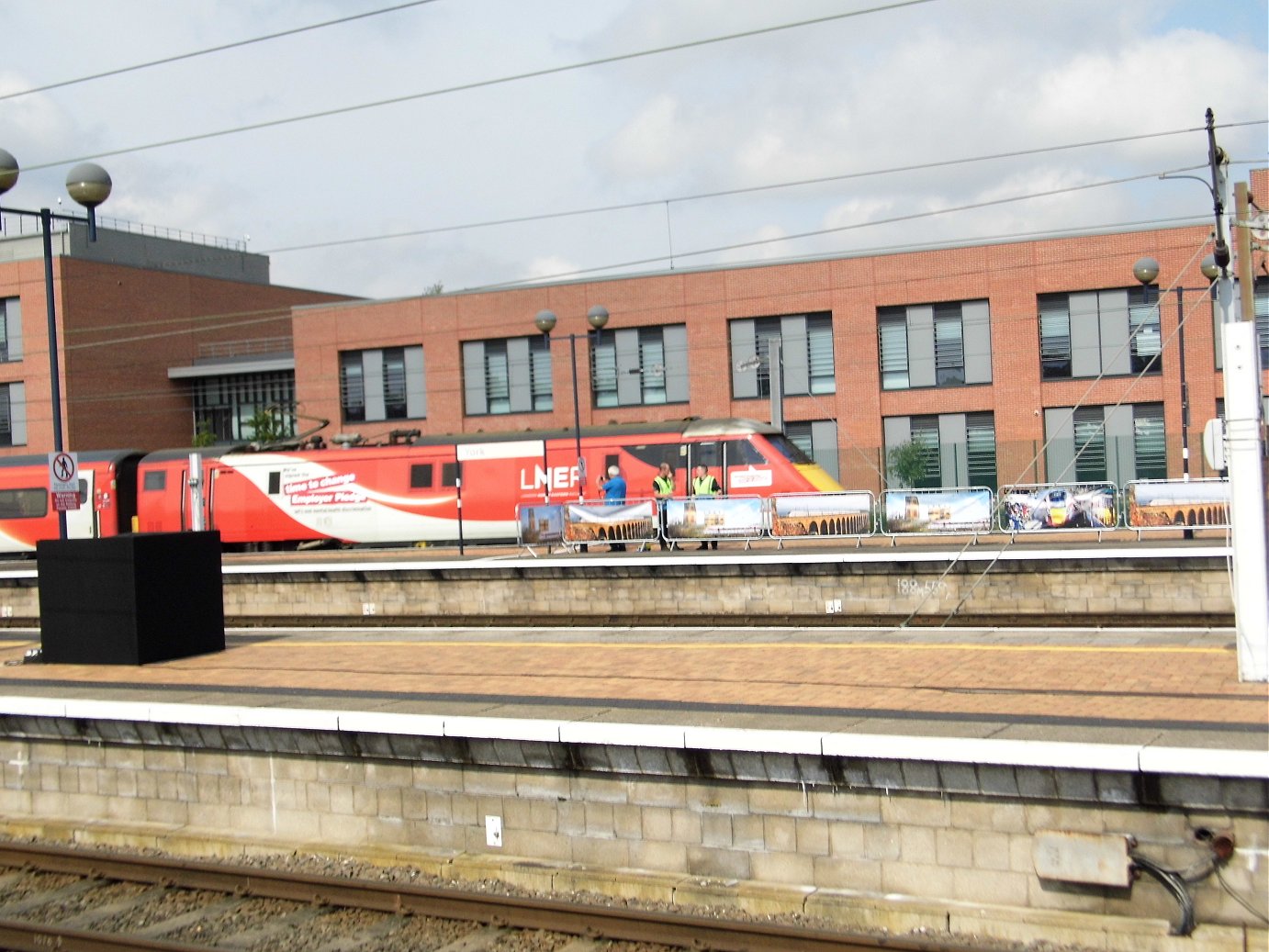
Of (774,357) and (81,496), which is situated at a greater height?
(774,357)

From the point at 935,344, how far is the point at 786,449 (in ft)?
46.8

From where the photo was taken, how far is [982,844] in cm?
727

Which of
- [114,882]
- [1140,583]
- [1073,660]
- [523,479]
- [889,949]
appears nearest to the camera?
[889,949]

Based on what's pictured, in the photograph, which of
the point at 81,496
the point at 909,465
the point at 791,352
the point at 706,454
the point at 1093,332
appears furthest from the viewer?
the point at 791,352

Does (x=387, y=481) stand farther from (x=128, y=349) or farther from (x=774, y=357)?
(x=128, y=349)

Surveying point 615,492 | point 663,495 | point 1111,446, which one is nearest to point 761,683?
point 615,492

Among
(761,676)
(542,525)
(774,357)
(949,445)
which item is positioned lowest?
(761,676)

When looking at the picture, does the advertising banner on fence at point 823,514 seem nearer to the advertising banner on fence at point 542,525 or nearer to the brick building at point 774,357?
the advertising banner on fence at point 542,525

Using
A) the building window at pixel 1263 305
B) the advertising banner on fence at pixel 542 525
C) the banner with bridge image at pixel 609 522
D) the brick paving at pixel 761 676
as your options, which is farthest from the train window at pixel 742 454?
the building window at pixel 1263 305

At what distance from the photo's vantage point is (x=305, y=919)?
8.21 m

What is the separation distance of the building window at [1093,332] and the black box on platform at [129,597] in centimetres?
3150

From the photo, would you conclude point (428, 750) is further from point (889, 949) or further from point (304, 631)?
point (304, 631)

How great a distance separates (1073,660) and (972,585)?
513cm

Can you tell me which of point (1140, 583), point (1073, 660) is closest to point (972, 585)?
point (1140, 583)
